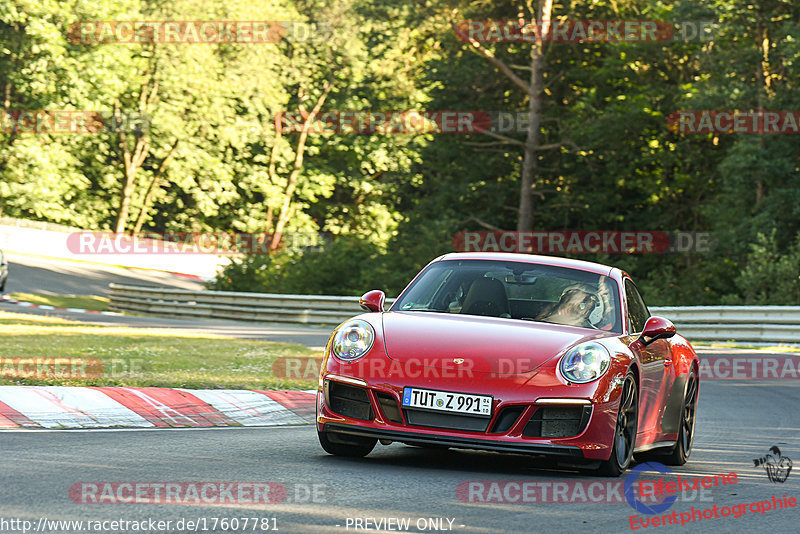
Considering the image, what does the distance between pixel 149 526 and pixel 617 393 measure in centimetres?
325

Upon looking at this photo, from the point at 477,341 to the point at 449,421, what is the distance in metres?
0.58

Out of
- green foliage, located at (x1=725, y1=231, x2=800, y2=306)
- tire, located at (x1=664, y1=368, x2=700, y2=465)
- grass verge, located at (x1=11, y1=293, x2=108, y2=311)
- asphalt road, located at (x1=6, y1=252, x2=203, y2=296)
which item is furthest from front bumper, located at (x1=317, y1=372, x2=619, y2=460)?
asphalt road, located at (x1=6, y1=252, x2=203, y2=296)

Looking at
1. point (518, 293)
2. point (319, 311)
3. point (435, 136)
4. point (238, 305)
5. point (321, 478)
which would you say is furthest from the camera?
point (435, 136)

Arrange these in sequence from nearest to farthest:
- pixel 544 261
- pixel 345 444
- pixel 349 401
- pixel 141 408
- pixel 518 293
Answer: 1. pixel 349 401
2. pixel 345 444
3. pixel 518 293
4. pixel 544 261
5. pixel 141 408

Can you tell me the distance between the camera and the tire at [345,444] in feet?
24.7

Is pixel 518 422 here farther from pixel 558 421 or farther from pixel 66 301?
pixel 66 301

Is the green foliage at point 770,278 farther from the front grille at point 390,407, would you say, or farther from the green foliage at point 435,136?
the front grille at point 390,407

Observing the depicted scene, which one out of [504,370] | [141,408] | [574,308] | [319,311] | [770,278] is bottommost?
[319,311]

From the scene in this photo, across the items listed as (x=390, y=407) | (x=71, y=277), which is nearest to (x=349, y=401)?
(x=390, y=407)

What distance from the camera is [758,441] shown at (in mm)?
10094

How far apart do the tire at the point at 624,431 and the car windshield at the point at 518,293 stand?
557 millimetres

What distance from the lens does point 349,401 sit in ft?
24.1

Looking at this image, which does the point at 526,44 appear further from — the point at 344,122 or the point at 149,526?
the point at 149,526

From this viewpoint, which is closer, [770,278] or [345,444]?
[345,444]
